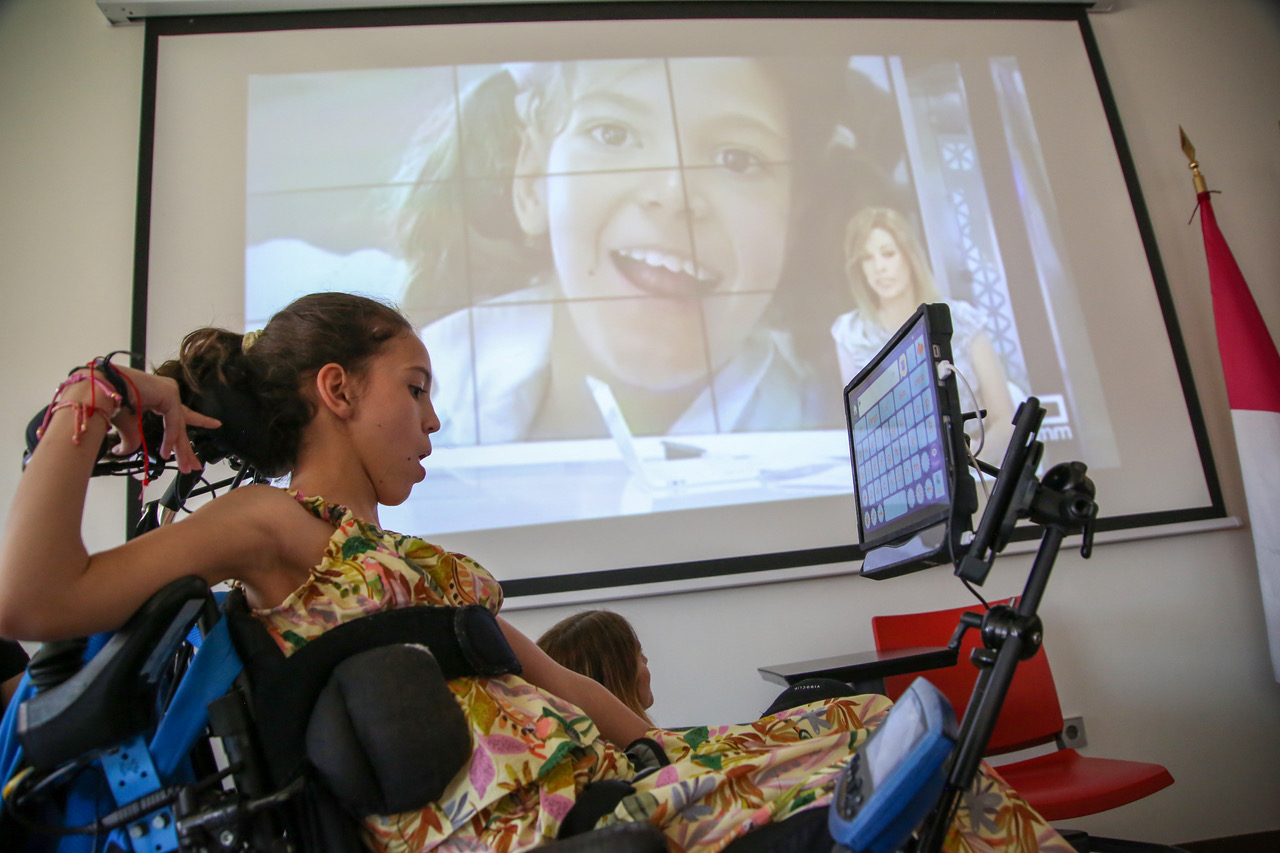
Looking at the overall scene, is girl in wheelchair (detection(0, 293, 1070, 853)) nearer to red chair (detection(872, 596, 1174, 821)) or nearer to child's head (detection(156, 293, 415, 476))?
child's head (detection(156, 293, 415, 476))

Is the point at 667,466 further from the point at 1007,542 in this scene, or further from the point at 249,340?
the point at 1007,542

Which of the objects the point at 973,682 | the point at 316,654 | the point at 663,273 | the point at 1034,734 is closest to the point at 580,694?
the point at 316,654

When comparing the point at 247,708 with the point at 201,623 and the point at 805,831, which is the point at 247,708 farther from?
the point at 805,831

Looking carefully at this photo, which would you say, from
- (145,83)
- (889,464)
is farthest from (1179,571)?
(145,83)

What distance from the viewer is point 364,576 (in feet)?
2.92

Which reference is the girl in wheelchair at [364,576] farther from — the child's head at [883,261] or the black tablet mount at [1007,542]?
the child's head at [883,261]

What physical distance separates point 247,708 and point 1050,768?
1.76 meters

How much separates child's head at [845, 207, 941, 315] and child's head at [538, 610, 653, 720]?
1367 millimetres

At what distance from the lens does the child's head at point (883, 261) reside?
2.56 m

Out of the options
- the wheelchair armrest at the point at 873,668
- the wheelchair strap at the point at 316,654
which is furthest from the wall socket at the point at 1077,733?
the wheelchair strap at the point at 316,654

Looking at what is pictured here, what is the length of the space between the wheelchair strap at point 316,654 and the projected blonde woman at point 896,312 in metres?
1.81

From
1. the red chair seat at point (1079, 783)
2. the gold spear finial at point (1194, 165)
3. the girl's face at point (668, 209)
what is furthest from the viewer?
the gold spear finial at point (1194, 165)

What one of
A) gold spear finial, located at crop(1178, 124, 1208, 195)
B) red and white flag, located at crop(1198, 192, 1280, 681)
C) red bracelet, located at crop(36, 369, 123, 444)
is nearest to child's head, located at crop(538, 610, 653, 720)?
red bracelet, located at crop(36, 369, 123, 444)

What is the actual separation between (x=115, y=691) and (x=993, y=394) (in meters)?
2.37
